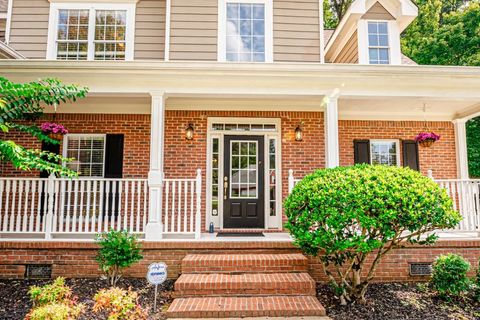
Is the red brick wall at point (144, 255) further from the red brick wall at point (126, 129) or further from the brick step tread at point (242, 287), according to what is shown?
the red brick wall at point (126, 129)

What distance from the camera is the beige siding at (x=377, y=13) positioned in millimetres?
7758

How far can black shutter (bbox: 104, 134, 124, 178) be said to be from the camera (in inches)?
269

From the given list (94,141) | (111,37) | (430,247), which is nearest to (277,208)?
(430,247)

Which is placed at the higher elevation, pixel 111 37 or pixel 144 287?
pixel 111 37

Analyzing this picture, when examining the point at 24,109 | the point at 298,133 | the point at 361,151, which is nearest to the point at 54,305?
the point at 24,109

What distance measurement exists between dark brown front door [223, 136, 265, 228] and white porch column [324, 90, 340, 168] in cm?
187

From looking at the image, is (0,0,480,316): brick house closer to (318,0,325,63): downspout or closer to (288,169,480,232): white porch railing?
(318,0,325,63): downspout

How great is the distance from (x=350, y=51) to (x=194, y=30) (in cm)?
405

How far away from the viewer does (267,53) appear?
278 inches

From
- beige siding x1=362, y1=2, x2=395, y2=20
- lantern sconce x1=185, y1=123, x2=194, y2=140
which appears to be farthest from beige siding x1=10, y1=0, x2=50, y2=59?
beige siding x1=362, y1=2, x2=395, y2=20

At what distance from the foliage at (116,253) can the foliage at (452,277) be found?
4431mm

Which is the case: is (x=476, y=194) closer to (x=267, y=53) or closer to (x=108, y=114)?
(x=267, y=53)

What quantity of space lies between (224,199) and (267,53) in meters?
3.46

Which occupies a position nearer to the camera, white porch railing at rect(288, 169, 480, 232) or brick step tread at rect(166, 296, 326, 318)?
brick step tread at rect(166, 296, 326, 318)
